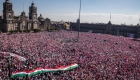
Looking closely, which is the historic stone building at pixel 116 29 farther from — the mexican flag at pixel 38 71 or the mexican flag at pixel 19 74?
the mexican flag at pixel 19 74

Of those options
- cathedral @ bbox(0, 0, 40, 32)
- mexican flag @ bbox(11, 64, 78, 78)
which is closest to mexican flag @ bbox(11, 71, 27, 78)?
mexican flag @ bbox(11, 64, 78, 78)

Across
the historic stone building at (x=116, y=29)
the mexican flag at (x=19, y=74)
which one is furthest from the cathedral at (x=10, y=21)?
the mexican flag at (x=19, y=74)

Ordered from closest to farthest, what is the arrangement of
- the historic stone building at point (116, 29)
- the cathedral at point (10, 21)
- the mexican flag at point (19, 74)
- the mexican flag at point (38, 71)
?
the mexican flag at point (19, 74) < the mexican flag at point (38, 71) < the cathedral at point (10, 21) < the historic stone building at point (116, 29)

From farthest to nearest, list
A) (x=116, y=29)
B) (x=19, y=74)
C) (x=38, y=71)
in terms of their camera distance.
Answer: (x=116, y=29) → (x=38, y=71) → (x=19, y=74)

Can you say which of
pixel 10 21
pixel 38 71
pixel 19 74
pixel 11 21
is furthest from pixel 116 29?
pixel 19 74

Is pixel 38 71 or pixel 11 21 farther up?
pixel 11 21

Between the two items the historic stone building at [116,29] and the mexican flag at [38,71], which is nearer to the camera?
the mexican flag at [38,71]

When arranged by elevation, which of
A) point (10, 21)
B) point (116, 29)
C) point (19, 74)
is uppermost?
point (10, 21)

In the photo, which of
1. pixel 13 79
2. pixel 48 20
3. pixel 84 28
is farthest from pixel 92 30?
pixel 13 79

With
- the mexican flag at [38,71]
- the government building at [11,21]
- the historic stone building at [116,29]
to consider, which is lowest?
the mexican flag at [38,71]

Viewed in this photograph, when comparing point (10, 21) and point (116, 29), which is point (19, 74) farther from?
point (116, 29)

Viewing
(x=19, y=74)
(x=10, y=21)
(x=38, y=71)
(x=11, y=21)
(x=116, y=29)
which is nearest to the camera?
(x=19, y=74)
